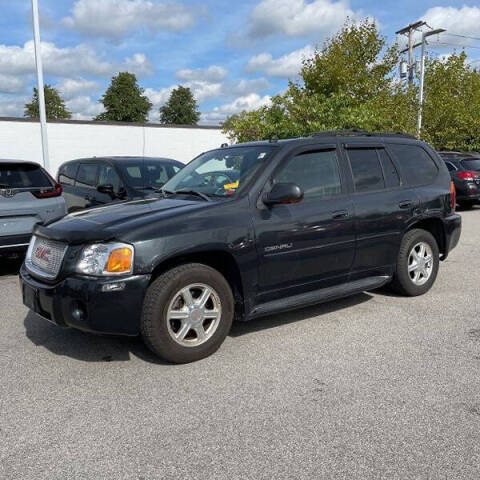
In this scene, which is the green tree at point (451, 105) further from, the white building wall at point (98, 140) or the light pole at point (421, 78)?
the white building wall at point (98, 140)

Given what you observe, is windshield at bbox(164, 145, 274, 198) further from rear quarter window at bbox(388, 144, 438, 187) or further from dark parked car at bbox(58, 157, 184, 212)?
dark parked car at bbox(58, 157, 184, 212)

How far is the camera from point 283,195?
4.16m

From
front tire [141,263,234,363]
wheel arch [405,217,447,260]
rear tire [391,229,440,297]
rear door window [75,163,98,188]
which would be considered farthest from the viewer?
rear door window [75,163,98,188]

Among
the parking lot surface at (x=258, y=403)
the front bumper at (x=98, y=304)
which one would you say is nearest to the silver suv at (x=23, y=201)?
the parking lot surface at (x=258, y=403)

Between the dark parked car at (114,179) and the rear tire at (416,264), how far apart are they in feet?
12.9

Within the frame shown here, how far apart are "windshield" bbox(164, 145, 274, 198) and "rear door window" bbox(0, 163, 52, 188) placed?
8.43ft

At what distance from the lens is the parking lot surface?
2.66m

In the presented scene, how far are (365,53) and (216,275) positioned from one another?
1994 cm

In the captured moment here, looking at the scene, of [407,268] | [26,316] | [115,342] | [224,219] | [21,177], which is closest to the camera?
[224,219]

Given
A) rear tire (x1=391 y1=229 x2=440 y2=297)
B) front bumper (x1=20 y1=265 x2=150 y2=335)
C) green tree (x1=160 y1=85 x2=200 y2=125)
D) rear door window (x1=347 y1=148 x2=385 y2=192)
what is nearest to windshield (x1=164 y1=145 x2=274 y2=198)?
rear door window (x1=347 y1=148 x2=385 y2=192)

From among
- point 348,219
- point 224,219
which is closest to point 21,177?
point 224,219

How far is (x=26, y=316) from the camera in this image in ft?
17.0

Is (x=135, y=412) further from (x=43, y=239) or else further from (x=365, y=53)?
(x=365, y=53)

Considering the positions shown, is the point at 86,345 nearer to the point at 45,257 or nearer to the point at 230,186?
the point at 45,257
